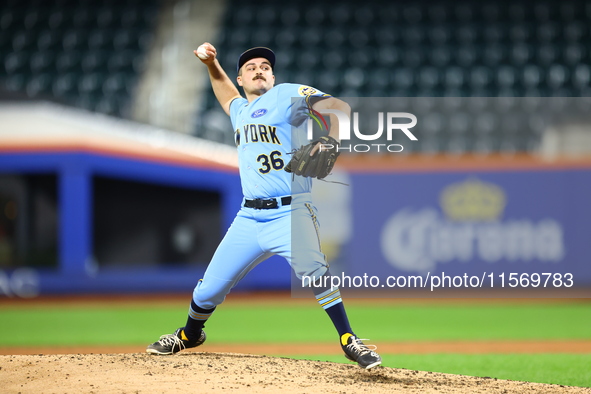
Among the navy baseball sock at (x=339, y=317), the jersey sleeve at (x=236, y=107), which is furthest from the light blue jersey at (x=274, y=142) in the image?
the navy baseball sock at (x=339, y=317)

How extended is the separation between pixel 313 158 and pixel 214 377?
1172 millimetres

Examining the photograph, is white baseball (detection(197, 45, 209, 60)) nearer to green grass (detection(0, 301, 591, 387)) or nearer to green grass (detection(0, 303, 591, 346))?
green grass (detection(0, 301, 591, 387))

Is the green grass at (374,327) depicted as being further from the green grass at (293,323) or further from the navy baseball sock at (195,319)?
the navy baseball sock at (195,319)

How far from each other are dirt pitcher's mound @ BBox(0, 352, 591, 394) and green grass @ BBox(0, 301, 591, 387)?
81 cm

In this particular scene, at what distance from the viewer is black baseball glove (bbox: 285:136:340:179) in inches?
139

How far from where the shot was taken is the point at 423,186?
9898 millimetres

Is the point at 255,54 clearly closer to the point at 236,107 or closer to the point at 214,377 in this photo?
the point at 236,107

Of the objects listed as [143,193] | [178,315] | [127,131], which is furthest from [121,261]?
[178,315]

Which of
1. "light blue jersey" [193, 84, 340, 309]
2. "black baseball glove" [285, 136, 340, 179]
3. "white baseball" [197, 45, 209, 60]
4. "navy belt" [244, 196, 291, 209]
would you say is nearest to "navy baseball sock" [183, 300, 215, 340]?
"light blue jersey" [193, 84, 340, 309]

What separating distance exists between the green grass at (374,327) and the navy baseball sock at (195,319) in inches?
54.9

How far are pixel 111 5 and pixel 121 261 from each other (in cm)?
544

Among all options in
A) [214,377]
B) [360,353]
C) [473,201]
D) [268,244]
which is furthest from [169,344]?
[473,201]

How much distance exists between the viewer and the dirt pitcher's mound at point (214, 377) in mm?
3232

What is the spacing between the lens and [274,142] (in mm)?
3617
